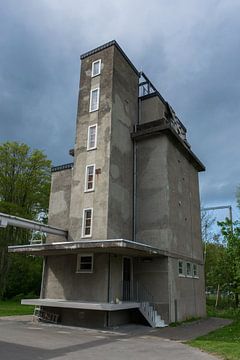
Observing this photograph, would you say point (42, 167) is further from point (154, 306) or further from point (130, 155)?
point (154, 306)

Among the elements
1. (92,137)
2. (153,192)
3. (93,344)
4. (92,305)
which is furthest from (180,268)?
(93,344)

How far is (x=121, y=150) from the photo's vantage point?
20.5m

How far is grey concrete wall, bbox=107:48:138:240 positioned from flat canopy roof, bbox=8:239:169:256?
163 centimetres

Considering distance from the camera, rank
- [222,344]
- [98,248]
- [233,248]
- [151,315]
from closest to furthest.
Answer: [222,344] → [233,248] → [98,248] → [151,315]

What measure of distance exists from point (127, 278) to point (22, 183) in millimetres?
19727

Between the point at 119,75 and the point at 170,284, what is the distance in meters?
13.4

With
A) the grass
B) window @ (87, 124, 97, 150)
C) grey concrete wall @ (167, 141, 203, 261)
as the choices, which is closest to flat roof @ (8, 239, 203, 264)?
grey concrete wall @ (167, 141, 203, 261)

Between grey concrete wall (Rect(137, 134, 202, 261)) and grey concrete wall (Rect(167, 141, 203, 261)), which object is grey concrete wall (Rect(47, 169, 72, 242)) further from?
grey concrete wall (Rect(167, 141, 203, 261))

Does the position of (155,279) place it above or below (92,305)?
above

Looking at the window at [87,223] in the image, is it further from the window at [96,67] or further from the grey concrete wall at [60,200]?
the window at [96,67]

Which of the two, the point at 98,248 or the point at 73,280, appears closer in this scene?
the point at 98,248

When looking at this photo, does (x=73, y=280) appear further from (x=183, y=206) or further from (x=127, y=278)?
(x=183, y=206)

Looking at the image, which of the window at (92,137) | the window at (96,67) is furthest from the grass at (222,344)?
the window at (96,67)

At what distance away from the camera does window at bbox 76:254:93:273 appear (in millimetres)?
17766
